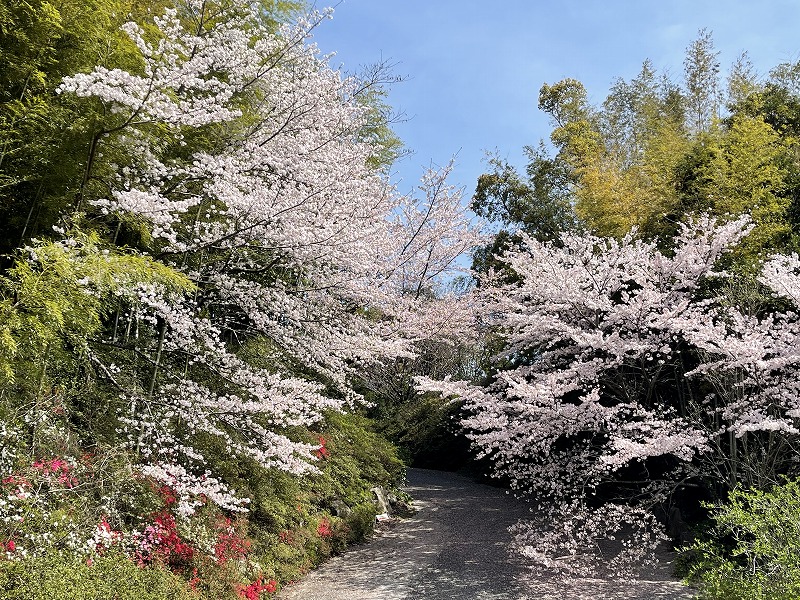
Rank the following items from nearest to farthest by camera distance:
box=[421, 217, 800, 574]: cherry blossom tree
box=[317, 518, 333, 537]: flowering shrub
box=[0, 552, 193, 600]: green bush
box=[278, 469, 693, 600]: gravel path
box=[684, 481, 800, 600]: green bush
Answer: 1. box=[0, 552, 193, 600]: green bush
2. box=[684, 481, 800, 600]: green bush
3. box=[278, 469, 693, 600]: gravel path
4. box=[421, 217, 800, 574]: cherry blossom tree
5. box=[317, 518, 333, 537]: flowering shrub

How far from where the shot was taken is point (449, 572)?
5.31 m

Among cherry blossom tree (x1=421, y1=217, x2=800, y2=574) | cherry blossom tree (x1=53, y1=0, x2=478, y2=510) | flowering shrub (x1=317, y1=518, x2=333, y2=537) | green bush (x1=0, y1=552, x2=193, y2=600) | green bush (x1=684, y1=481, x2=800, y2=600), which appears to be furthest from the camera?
flowering shrub (x1=317, y1=518, x2=333, y2=537)

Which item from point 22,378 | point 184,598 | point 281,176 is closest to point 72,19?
point 281,176

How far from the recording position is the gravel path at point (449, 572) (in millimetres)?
4695

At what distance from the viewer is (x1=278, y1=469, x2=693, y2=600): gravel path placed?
4695 mm

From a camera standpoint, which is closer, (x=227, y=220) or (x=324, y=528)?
(x=227, y=220)

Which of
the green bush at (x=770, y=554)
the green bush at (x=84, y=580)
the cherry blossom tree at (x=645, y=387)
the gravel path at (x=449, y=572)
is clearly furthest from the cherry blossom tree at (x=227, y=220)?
the green bush at (x=770, y=554)

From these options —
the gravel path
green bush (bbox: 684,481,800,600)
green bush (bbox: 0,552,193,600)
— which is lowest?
the gravel path

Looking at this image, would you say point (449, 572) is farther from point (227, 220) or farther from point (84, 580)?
point (227, 220)

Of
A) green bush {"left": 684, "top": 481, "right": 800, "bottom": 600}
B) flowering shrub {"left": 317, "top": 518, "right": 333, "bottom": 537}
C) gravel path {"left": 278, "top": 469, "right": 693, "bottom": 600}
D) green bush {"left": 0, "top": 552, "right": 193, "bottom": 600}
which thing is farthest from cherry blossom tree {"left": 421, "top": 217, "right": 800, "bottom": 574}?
green bush {"left": 0, "top": 552, "right": 193, "bottom": 600}

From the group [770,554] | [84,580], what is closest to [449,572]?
[770,554]

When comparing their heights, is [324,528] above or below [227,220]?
below

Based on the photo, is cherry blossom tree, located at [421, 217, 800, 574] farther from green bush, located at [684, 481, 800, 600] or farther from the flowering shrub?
the flowering shrub

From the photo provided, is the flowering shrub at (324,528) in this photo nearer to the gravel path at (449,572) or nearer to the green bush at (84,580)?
the gravel path at (449,572)
